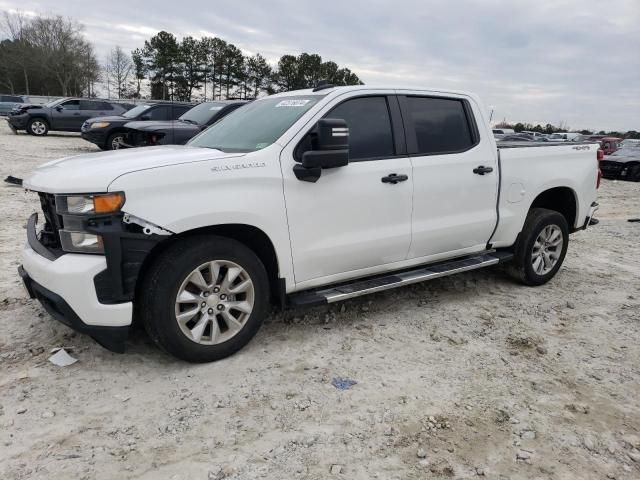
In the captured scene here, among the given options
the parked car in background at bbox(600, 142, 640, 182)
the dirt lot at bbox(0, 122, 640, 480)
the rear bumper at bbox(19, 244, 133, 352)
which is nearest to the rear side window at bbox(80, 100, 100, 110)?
the dirt lot at bbox(0, 122, 640, 480)

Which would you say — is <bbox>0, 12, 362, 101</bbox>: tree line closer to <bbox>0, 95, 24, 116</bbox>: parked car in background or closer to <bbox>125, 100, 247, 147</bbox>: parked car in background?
<bbox>0, 95, 24, 116</bbox>: parked car in background

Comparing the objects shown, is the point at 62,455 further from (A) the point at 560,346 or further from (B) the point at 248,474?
(A) the point at 560,346

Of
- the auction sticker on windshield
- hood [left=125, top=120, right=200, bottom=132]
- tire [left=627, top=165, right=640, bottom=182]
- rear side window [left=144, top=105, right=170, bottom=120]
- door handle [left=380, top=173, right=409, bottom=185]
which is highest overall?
rear side window [left=144, top=105, right=170, bottom=120]

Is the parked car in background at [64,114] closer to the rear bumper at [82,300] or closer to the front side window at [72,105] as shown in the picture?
the front side window at [72,105]

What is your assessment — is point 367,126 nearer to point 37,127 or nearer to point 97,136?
point 97,136

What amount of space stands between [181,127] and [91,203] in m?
7.25

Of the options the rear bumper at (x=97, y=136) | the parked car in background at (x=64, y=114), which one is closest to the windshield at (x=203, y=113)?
the rear bumper at (x=97, y=136)

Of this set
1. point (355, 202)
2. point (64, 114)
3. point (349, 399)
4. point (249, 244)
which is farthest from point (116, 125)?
point (349, 399)

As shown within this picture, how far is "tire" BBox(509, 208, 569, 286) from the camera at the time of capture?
4969mm

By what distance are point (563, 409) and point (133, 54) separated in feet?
228

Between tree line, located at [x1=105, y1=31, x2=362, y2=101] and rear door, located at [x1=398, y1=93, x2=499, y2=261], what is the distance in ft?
193

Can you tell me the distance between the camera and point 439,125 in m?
4.34

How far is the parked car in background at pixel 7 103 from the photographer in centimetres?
3525

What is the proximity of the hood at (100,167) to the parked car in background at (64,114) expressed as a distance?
17.3 m
